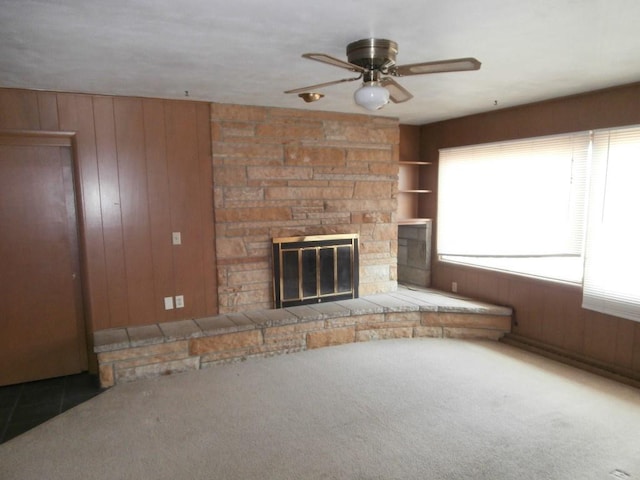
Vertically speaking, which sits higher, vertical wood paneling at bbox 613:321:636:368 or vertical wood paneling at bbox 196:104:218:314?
vertical wood paneling at bbox 196:104:218:314

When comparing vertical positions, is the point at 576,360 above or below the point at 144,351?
below

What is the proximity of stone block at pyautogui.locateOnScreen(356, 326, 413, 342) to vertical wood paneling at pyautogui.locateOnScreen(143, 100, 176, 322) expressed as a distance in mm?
1931

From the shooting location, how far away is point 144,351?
11.3ft

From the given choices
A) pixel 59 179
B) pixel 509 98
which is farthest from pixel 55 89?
pixel 509 98

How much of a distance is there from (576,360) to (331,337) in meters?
2.29

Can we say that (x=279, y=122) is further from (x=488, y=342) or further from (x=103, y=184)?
(x=488, y=342)

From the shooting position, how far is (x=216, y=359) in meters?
3.73

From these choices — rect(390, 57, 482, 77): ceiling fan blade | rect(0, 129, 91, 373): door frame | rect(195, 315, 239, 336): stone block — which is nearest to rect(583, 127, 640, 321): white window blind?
rect(390, 57, 482, 77): ceiling fan blade

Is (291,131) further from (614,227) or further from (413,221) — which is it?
(614,227)

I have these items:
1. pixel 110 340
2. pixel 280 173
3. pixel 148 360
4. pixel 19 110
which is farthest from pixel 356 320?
pixel 19 110

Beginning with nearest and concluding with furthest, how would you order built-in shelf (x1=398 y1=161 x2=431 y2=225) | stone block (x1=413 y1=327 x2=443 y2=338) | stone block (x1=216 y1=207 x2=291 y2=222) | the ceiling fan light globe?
the ceiling fan light globe, stone block (x1=216 y1=207 x2=291 y2=222), stone block (x1=413 y1=327 x2=443 y2=338), built-in shelf (x1=398 y1=161 x2=431 y2=225)

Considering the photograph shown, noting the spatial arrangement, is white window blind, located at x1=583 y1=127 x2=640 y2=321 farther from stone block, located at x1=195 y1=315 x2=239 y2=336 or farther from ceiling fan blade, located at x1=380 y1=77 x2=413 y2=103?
stone block, located at x1=195 y1=315 x2=239 y2=336

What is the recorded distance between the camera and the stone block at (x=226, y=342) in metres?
3.65

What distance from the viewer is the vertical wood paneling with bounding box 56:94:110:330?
135 inches
